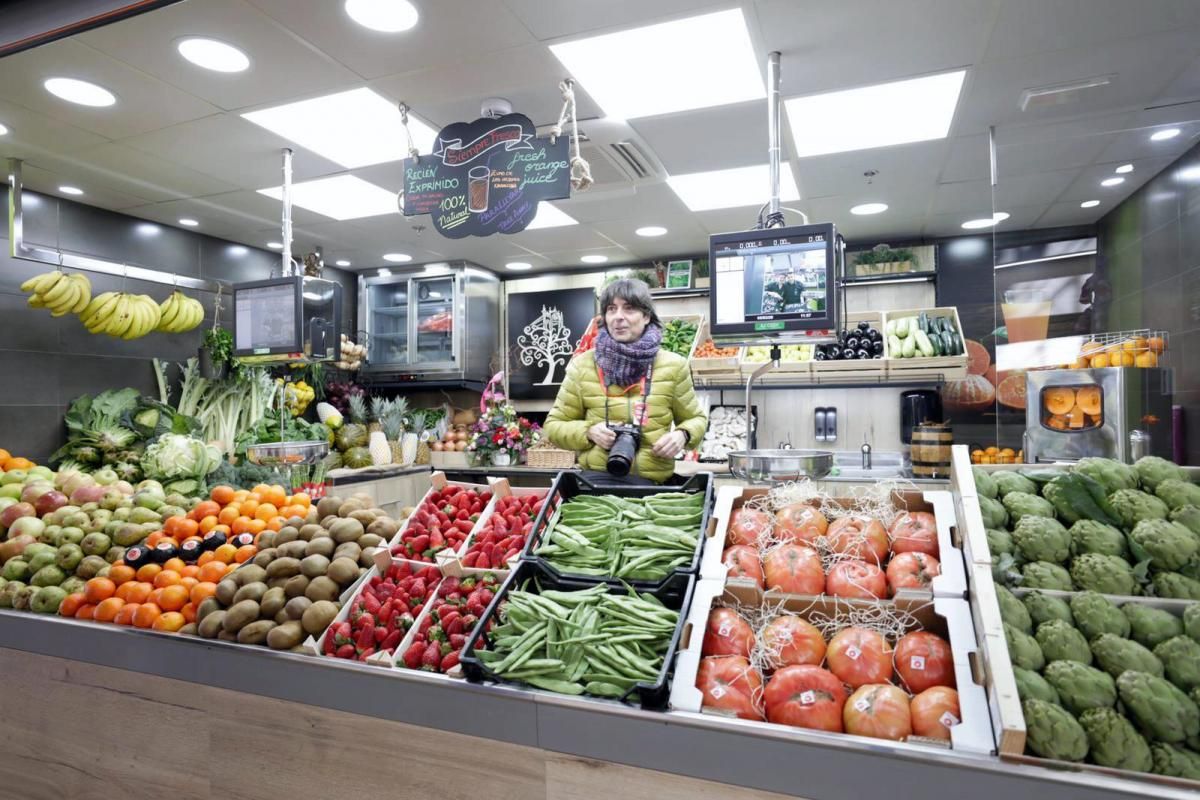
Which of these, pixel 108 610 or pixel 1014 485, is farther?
pixel 108 610

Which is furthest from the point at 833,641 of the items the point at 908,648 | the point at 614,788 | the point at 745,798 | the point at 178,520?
the point at 178,520

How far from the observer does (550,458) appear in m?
6.21

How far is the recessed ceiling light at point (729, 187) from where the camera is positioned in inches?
183

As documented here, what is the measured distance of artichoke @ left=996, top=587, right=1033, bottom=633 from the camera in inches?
56.6

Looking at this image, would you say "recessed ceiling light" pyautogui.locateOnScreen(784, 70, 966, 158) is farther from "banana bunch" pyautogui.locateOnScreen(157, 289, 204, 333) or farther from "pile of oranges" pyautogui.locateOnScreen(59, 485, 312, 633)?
"banana bunch" pyautogui.locateOnScreen(157, 289, 204, 333)

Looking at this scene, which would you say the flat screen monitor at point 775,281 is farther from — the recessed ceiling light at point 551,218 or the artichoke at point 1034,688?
the recessed ceiling light at point 551,218

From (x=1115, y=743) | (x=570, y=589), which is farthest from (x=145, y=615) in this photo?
(x=1115, y=743)

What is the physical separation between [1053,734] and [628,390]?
6.84 feet

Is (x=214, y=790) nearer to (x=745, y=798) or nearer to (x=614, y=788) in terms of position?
(x=614, y=788)

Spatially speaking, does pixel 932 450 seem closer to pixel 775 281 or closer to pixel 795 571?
pixel 775 281

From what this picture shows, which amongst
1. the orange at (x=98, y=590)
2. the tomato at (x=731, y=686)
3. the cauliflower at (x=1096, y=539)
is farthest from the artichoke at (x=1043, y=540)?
the orange at (x=98, y=590)

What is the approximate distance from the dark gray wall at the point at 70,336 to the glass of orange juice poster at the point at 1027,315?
21.0 feet

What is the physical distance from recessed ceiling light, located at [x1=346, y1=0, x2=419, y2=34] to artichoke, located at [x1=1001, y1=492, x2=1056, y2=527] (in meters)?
2.80

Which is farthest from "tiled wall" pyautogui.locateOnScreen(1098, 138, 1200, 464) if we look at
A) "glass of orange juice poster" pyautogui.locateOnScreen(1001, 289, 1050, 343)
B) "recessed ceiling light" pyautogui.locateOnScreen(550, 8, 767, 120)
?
"recessed ceiling light" pyautogui.locateOnScreen(550, 8, 767, 120)
